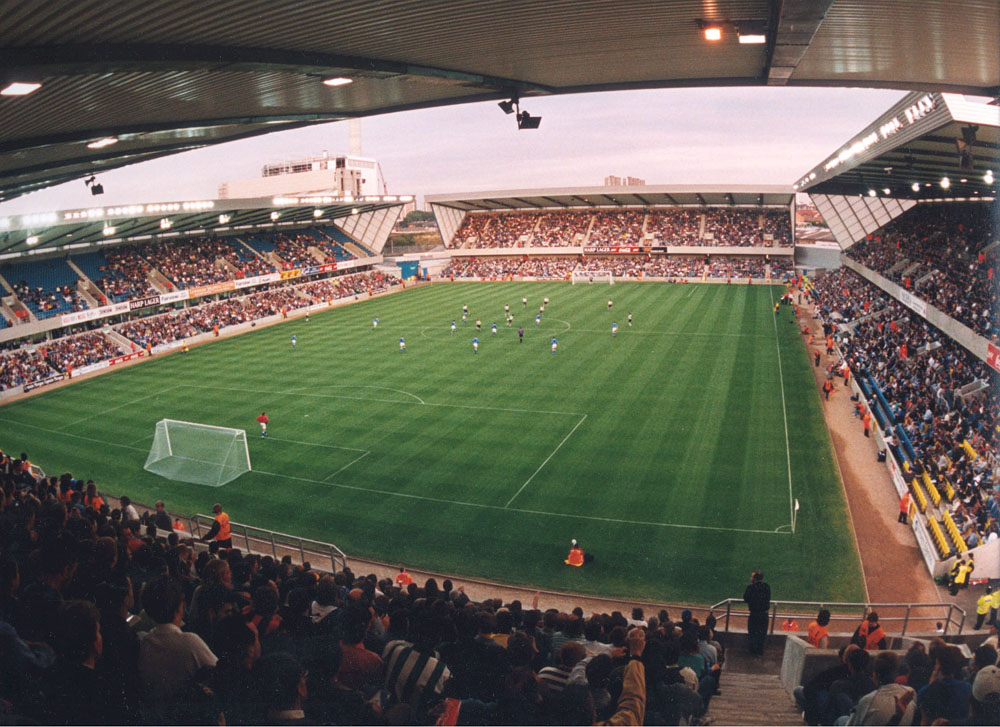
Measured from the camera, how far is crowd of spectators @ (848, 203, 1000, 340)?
73.4ft

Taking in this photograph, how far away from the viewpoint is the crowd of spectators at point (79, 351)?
38.6 m

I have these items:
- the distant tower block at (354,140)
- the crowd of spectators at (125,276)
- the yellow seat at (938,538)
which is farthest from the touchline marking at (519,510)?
the distant tower block at (354,140)

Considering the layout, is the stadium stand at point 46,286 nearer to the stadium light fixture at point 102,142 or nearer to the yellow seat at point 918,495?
the stadium light fixture at point 102,142

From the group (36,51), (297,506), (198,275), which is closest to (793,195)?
(198,275)

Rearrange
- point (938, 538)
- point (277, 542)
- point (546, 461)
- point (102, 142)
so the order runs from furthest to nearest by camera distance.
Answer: point (546, 461), point (277, 542), point (938, 538), point (102, 142)

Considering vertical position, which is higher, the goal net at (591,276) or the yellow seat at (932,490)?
the goal net at (591,276)

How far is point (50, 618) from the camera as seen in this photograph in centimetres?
412

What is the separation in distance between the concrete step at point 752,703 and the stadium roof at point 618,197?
63.2 meters

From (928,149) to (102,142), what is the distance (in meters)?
22.6

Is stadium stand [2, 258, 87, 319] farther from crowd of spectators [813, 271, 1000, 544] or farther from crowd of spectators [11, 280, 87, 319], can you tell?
crowd of spectators [813, 271, 1000, 544]

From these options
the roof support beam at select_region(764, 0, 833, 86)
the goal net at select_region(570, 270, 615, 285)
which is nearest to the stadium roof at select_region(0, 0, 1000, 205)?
the roof support beam at select_region(764, 0, 833, 86)

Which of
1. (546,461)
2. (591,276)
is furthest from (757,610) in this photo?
(591,276)

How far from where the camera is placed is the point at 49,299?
1677 inches

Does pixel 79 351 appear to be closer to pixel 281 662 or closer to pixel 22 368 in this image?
pixel 22 368
